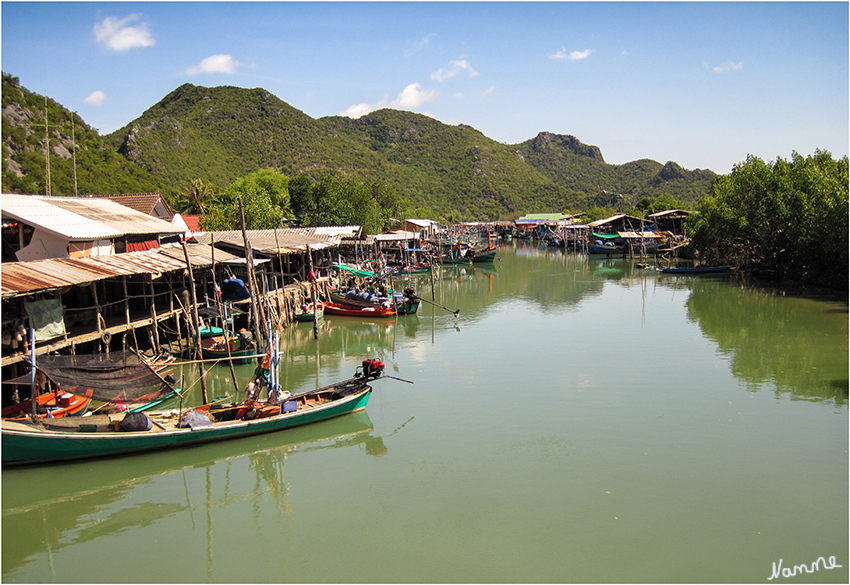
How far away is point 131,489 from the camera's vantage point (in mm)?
9883

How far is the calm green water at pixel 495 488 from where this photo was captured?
313 inches

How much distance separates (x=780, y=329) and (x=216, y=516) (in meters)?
21.0

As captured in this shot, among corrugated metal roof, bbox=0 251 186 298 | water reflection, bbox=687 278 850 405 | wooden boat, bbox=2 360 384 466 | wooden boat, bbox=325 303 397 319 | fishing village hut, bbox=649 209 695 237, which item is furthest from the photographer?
fishing village hut, bbox=649 209 695 237

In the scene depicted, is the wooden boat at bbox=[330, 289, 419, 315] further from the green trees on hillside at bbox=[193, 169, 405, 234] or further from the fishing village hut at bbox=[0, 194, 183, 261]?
the green trees on hillside at bbox=[193, 169, 405, 234]

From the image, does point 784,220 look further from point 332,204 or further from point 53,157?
point 53,157

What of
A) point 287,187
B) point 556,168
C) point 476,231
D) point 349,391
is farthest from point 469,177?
point 349,391

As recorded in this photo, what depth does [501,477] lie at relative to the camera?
10195 mm

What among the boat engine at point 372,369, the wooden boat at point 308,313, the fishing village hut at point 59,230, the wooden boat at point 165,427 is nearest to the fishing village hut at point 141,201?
the fishing village hut at point 59,230

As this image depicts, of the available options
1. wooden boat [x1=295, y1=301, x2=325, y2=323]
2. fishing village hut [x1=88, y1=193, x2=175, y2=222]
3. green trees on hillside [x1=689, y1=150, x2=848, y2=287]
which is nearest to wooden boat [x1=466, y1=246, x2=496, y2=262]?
green trees on hillside [x1=689, y1=150, x2=848, y2=287]

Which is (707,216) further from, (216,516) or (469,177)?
(469,177)

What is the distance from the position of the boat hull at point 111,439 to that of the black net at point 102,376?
0.90m

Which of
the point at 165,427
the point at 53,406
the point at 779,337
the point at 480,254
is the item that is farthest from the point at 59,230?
the point at 480,254

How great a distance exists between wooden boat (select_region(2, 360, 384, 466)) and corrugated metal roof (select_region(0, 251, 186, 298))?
9.24ft

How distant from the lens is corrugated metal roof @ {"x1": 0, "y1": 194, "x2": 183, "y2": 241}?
48.4 feet
